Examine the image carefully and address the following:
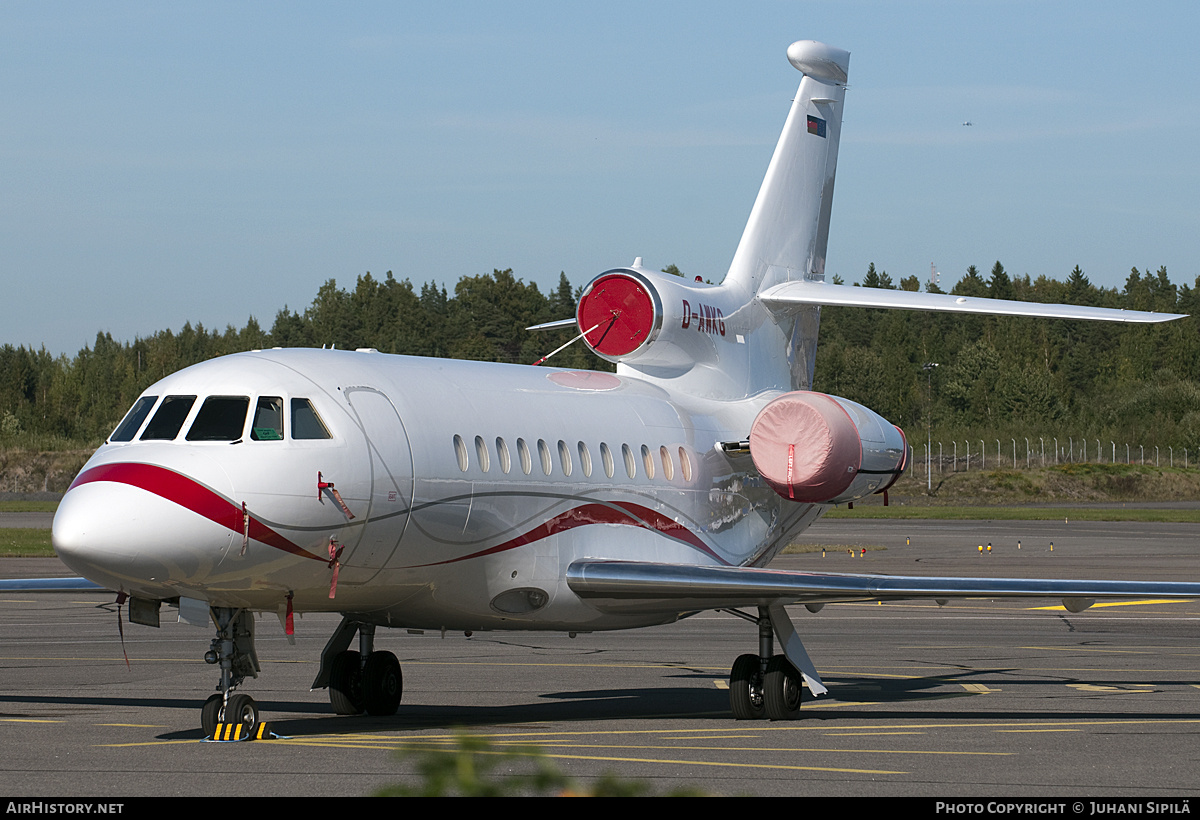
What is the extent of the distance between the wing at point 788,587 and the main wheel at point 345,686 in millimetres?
2590

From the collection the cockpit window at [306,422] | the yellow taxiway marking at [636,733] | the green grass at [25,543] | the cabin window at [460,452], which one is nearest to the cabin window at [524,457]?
the cabin window at [460,452]

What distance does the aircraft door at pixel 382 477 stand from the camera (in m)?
13.9

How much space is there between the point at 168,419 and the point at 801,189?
12.6 m

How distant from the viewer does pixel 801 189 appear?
23312 millimetres

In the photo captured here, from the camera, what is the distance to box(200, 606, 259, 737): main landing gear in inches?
523

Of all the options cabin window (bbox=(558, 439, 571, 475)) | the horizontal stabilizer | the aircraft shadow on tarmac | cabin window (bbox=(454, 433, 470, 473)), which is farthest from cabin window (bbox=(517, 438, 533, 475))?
the horizontal stabilizer

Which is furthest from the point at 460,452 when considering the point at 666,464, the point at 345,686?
the point at 666,464

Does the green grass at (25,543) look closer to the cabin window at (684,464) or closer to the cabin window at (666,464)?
the cabin window at (684,464)

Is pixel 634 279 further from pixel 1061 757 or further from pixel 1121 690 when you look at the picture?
pixel 1061 757

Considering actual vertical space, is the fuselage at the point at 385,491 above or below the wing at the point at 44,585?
above

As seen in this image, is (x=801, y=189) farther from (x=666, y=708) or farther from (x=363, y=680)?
(x=363, y=680)

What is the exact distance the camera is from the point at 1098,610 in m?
32.6

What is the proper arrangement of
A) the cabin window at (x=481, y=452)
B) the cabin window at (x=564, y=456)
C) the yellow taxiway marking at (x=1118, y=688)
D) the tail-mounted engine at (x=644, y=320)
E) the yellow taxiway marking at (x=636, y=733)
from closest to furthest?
1. the yellow taxiway marking at (x=636, y=733)
2. the cabin window at (x=481, y=452)
3. the cabin window at (x=564, y=456)
4. the yellow taxiway marking at (x=1118, y=688)
5. the tail-mounted engine at (x=644, y=320)
